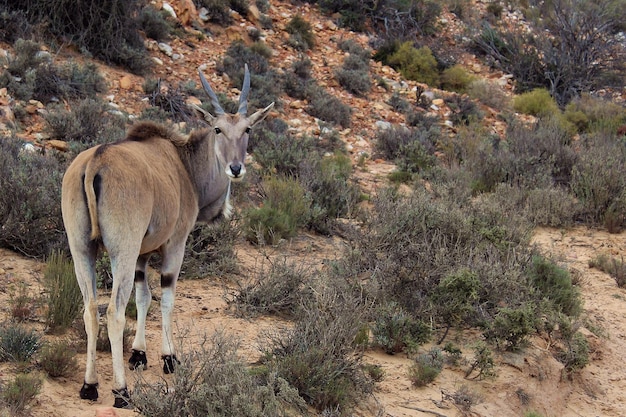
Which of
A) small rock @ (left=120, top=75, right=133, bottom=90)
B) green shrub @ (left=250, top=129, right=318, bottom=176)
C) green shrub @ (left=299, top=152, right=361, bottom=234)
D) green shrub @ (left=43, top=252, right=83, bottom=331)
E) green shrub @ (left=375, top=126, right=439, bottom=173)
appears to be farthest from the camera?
small rock @ (left=120, top=75, right=133, bottom=90)

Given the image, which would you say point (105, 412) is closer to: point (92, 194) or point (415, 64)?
point (92, 194)

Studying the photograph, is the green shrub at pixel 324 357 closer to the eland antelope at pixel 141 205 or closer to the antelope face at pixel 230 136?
the eland antelope at pixel 141 205

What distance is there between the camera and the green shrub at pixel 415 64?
798 inches

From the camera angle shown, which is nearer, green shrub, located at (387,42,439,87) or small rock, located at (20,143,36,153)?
small rock, located at (20,143,36,153)

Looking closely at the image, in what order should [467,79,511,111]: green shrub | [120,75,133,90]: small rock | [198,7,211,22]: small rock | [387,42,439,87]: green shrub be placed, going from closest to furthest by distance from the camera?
[120,75,133,90]: small rock, [198,7,211,22]: small rock, [467,79,511,111]: green shrub, [387,42,439,87]: green shrub

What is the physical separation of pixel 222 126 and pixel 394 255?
2.39m

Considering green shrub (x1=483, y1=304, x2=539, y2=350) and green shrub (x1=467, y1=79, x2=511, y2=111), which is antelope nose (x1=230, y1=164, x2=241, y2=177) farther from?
green shrub (x1=467, y1=79, x2=511, y2=111)

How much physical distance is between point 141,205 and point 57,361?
48.8 inches

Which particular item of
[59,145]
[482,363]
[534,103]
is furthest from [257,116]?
[534,103]

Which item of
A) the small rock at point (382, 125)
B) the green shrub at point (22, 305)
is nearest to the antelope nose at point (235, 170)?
the green shrub at point (22, 305)

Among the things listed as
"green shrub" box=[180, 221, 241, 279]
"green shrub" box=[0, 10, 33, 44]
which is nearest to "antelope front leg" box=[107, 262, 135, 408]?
"green shrub" box=[180, 221, 241, 279]

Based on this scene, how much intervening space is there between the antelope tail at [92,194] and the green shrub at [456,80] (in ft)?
54.7

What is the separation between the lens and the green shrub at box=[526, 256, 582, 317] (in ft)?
26.0

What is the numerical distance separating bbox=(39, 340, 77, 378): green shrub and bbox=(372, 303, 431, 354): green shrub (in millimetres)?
2655
